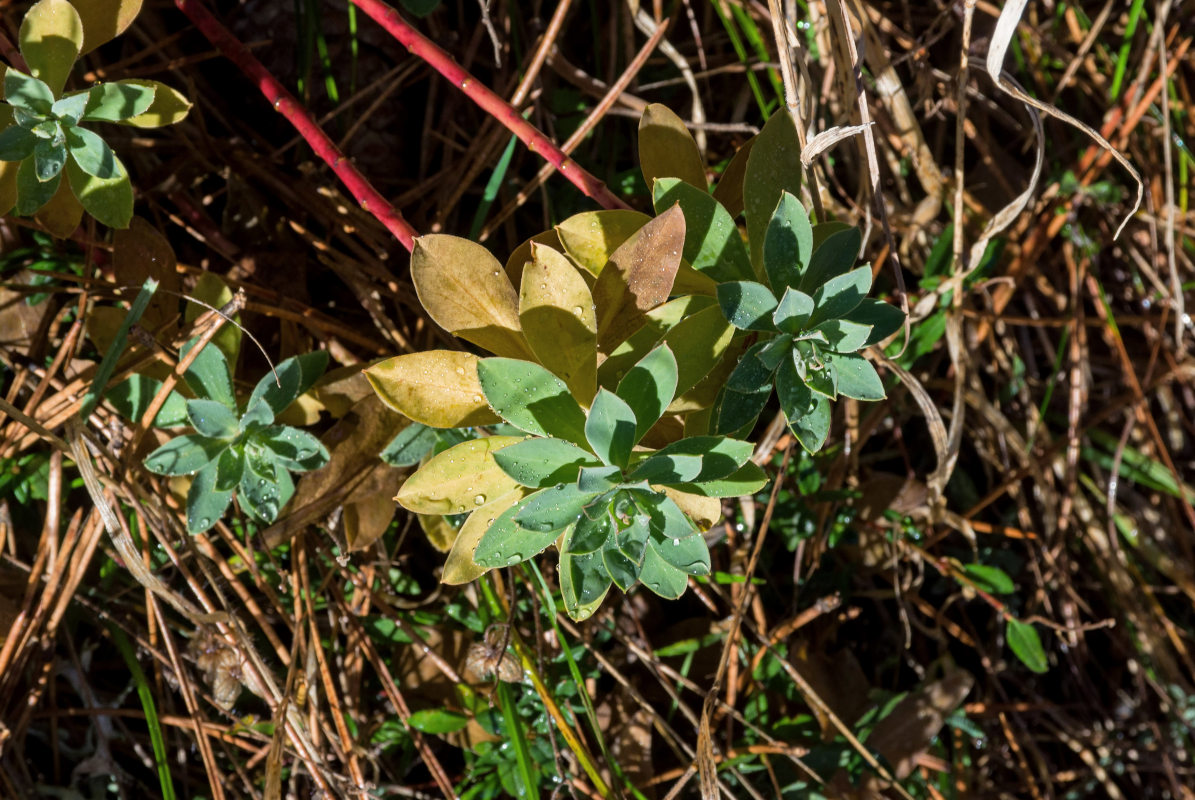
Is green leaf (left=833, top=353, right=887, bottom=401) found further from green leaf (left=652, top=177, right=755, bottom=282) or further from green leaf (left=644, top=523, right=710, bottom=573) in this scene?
green leaf (left=644, top=523, right=710, bottom=573)

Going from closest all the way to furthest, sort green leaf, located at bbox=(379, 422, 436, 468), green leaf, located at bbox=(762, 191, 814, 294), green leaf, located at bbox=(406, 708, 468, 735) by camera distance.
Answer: green leaf, located at bbox=(762, 191, 814, 294) < green leaf, located at bbox=(379, 422, 436, 468) < green leaf, located at bbox=(406, 708, 468, 735)

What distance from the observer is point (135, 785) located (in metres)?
1.79

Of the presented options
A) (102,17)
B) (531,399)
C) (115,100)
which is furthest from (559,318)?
(102,17)

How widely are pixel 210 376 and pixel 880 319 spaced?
3.49 ft

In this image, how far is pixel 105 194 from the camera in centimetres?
129

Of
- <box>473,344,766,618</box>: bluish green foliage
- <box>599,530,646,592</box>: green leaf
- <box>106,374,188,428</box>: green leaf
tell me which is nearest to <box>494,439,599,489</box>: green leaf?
<box>473,344,766,618</box>: bluish green foliage

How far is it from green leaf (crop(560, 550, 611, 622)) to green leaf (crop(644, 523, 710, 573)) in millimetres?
90

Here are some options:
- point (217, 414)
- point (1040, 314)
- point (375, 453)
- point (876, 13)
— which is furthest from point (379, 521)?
point (1040, 314)

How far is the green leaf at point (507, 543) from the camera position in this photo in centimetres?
108

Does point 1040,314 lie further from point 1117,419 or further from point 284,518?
point 284,518

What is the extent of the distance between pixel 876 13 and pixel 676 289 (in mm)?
1147

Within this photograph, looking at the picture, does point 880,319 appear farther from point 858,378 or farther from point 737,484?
point 737,484

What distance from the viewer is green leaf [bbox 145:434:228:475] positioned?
1.35 m

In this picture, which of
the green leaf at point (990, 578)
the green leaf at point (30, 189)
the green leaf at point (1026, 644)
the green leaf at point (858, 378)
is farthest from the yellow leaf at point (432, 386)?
the green leaf at point (1026, 644)
